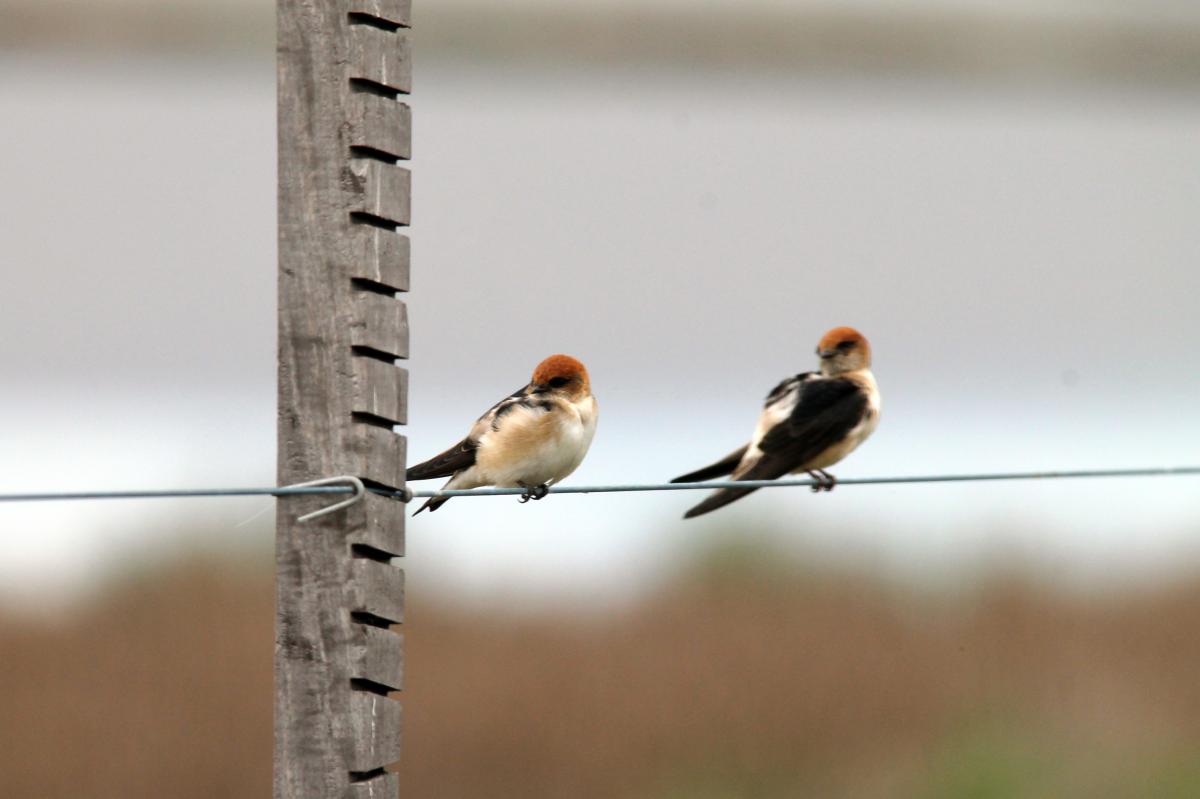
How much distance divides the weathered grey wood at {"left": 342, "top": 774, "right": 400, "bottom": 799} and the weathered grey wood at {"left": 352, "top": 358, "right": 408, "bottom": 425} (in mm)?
875

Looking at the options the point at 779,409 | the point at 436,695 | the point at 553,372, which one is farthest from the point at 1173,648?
the point at 553,372

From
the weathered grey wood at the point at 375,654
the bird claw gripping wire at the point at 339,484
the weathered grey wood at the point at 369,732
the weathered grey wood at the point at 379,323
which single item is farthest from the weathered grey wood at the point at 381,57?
the weathered grey wood at the point at 369,732

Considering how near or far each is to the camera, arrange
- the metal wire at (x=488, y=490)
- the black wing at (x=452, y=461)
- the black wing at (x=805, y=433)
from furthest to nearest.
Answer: the black wing at (x=805, y=433)
the black wing at (x=452, y=461)
the metal wire at (x=488, y=490)

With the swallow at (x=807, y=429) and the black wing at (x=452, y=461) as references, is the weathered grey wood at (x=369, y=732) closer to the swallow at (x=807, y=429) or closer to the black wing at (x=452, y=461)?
the black wing at (x=452, y=461)

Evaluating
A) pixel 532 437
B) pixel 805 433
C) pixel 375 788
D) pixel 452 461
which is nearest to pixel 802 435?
pixel 805 433

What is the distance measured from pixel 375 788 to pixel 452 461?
8.50 feet

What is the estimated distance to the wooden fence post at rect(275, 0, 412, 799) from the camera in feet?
13.6

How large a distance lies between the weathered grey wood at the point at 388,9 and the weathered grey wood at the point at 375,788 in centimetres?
188

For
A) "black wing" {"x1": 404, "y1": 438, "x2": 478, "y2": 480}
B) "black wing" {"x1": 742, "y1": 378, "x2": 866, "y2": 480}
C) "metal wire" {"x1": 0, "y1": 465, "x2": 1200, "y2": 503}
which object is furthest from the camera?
"black wing" {"x1": 742, "y1": 378, "x2": 866, "y2": 480}

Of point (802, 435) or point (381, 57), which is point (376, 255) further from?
point (802, 435)

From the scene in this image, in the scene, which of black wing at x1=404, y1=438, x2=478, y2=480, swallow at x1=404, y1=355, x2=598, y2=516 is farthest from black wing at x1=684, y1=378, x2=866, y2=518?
black wing at x1=404, y1=438, x2=478, y2=480

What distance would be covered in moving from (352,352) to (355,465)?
0.90ft

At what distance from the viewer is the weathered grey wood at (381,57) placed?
425 centimetres

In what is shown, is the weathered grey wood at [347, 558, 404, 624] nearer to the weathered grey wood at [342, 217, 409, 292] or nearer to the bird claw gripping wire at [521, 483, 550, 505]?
the weathered grey wood at [342, 217, 409, 292]
